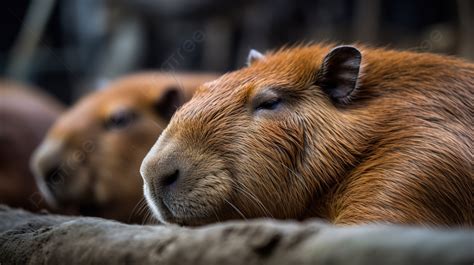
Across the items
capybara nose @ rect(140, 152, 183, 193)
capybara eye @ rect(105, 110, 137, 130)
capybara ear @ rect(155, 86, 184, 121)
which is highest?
capybara nose @ rect(140, 152, 183, 193)

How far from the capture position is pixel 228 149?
3523mm

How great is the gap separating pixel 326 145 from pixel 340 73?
424 mm

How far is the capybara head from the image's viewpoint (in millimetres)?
3400

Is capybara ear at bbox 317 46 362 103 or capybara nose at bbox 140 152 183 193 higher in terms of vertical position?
capybara ear at bbox 317 46 362 103

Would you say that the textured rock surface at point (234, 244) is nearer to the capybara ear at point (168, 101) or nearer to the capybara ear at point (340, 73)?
the capybara ear at point (340, 73)

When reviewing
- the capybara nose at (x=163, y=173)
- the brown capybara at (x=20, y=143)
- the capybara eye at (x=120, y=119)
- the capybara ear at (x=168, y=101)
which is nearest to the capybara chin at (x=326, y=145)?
the capybara nose at (x=163, y=173)

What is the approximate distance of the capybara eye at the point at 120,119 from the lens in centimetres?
673

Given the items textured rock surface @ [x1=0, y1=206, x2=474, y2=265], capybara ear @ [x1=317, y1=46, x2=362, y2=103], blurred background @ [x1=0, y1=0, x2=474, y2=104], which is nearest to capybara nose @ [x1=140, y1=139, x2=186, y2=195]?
textured rock surface @ [x1=0, y1=206, x2=474, y2=265]

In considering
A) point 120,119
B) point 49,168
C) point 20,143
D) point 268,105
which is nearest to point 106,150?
point 120,119

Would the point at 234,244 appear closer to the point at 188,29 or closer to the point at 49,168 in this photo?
the point at 49,168

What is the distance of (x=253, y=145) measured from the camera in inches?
140

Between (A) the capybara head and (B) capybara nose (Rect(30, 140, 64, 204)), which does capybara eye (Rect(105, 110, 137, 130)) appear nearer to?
(B) capybara nose (Rect(30, 140, 64, 204))

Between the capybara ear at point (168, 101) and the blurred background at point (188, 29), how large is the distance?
385 cm

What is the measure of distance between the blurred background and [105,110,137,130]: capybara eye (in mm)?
3814
